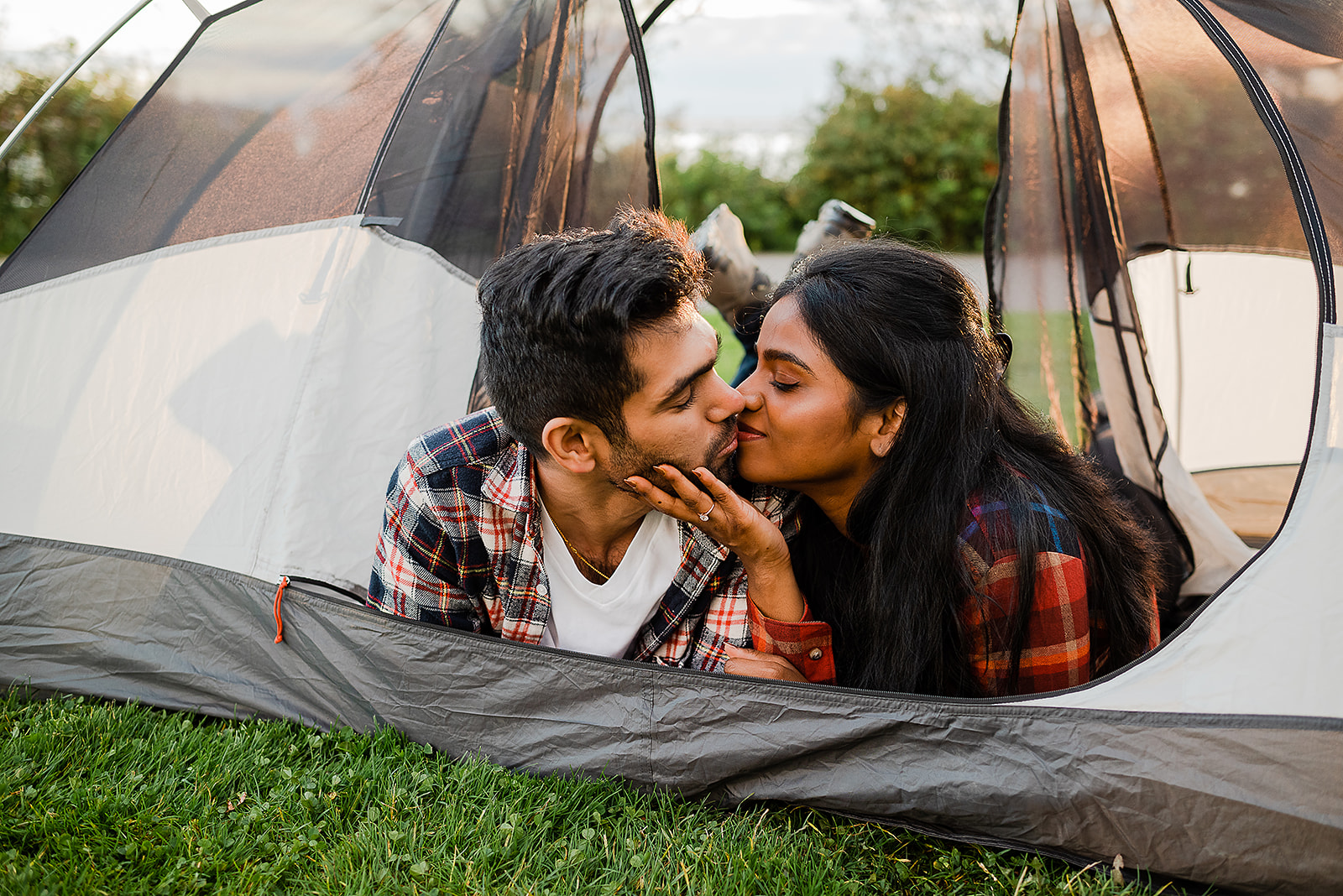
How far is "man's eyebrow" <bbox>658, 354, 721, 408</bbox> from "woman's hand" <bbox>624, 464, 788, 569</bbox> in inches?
4.9

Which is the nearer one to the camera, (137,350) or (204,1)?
(137,350)

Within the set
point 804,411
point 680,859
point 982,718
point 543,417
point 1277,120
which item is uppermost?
point 1277,120

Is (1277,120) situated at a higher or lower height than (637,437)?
higher

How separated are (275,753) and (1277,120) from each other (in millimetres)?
2260

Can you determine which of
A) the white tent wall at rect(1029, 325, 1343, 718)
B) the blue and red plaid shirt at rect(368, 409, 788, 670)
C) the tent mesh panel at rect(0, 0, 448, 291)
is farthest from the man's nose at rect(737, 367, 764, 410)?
the tent mesh panel at rect(0, 0, 448, 291)

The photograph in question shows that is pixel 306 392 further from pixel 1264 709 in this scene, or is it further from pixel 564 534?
pixel 1264 709

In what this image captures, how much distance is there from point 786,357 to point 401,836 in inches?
44.2

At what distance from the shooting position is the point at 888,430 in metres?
1.87

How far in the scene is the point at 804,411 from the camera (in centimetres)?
180

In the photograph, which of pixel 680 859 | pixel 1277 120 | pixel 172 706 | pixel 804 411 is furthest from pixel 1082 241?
pixel 172 706

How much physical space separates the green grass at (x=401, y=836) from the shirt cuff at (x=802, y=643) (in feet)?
1.00

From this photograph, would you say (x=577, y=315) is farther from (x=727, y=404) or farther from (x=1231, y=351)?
(x=1231, y=351)

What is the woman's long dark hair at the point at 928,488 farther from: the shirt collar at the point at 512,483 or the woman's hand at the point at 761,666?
the shirt collar at the point at 512,483

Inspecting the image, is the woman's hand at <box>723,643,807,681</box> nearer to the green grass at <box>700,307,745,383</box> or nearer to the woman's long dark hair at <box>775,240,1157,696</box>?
the woman's long dark hair at <box>775,240,1157,696</box>
